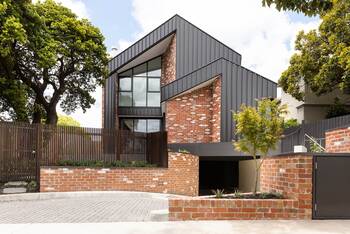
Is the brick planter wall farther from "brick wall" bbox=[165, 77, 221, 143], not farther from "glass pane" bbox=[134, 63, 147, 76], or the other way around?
"glass pane" bbox=[134, 63, 147, 76]

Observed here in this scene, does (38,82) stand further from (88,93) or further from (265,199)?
(265,199)

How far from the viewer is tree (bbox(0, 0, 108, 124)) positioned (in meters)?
15.1

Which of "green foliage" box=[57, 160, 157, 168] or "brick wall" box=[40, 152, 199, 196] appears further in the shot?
"green foliage" box=[57, 160, 157, 168]

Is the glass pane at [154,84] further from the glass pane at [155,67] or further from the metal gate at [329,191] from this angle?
the metal gate at [329,191]

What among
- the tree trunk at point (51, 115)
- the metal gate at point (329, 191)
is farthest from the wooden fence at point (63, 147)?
the metal gate at point (329, 191)

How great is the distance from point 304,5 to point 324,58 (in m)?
13.6

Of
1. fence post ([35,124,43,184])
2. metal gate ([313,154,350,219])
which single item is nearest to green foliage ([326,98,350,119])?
metal gate ([313,154,350,219])

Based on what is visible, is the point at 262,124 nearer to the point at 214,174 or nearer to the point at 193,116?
the point at 193,116

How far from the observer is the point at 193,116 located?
65.8 feet

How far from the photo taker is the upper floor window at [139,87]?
2395cm

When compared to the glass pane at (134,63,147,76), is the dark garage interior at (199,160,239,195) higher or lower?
lower

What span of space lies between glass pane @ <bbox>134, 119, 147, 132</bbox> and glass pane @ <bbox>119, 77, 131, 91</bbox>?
2237mm

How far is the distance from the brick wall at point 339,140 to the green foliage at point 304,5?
3.94m

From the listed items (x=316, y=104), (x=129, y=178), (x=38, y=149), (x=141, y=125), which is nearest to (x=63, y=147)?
(x=38, y=149)
